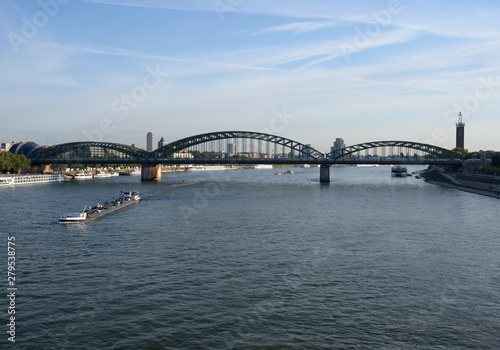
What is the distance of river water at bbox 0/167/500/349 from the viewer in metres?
18.5

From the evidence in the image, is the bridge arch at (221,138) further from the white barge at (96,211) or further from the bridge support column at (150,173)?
the white barge at (96,211)

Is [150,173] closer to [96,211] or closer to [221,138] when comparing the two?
[221,138]

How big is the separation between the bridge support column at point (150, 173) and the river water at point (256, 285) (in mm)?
96452

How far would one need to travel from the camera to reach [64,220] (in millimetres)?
47531

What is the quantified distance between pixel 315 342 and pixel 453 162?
421 ft

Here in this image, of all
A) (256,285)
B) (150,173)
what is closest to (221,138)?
(150,173)

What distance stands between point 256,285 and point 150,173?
124766 millimetres

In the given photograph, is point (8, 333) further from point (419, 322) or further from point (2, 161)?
point (2, 161)

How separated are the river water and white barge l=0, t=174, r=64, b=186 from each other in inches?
2813

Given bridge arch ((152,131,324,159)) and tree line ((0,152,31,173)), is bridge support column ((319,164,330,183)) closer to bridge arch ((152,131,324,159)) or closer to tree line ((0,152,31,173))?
bridge arch ((152,131,324,159))

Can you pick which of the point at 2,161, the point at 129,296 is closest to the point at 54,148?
the point at 2,161

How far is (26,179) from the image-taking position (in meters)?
118

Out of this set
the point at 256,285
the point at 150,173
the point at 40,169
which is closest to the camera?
the point at 256,285

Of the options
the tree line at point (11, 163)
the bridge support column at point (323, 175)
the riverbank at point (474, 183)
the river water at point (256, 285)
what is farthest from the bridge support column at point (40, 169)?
the riverbank at point (474, 183)
